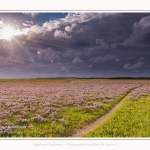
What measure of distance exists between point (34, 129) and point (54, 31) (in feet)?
27.1

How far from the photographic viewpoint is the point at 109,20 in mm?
15289

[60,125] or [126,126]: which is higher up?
[60,125]

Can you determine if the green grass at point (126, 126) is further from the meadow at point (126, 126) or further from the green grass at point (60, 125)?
the green grass at point (60, 125)

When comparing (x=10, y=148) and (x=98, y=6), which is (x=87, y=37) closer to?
(x=98, y=6)

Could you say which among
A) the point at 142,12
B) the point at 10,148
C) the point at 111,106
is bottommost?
the point at 10,148

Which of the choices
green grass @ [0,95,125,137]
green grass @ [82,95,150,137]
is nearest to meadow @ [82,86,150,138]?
green grass @ [82,95,150,137]

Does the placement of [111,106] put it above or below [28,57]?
below

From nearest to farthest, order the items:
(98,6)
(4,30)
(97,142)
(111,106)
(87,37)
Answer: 1. (97,142)
2. (98,6)
3. (4,30)
4. (87,37)
5. (111,106)

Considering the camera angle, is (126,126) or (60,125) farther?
(126,126)

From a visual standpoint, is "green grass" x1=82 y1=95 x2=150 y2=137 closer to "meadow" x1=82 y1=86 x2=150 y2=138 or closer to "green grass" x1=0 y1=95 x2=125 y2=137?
"meadow" x1=82 y1=86 x2=150 y2=138

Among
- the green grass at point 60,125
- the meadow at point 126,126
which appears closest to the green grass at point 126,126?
the meadow at point 126,126

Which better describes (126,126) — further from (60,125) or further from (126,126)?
(60,125)

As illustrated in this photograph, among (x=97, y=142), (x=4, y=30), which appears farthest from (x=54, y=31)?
(x=97, y=142)

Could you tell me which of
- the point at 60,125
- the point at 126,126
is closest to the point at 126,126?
the point at 126,126
